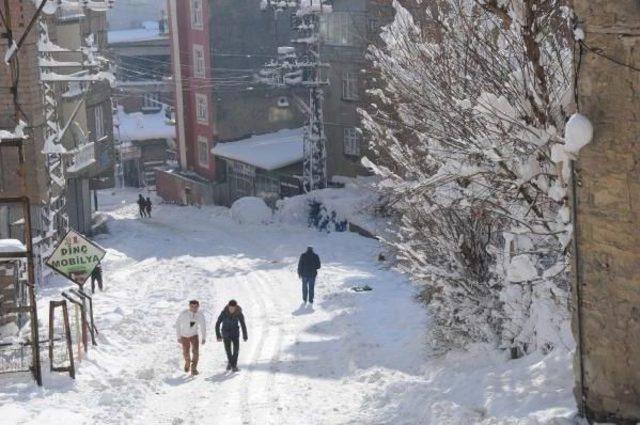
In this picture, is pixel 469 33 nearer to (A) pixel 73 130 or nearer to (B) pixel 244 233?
(A) pixel 73 130

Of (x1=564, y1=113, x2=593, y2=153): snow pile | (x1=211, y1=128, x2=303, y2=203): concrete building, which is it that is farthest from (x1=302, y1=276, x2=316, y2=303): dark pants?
(x1=211, y1=128, x2=303, y2=203): concrete building

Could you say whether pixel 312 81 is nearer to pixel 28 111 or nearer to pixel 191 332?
pixel 28 111

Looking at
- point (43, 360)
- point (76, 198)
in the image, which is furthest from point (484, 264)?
point (76, 198)

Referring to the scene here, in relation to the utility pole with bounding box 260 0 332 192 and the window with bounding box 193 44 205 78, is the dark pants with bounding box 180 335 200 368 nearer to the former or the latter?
the utility pole with bounding box 260 0 332 192

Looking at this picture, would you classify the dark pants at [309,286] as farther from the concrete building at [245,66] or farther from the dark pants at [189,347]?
the concrete building at [245,66]

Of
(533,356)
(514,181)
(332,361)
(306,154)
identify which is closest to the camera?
(514,181)

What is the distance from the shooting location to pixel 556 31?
13.5m

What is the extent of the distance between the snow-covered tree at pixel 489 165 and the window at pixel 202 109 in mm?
33727

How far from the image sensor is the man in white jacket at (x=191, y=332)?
56.3ft

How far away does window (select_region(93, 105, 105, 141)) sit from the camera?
40406mm

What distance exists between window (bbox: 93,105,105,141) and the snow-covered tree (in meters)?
24.1

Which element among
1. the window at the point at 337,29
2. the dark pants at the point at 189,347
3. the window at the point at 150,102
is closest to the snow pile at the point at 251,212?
the window at the point at 337,29

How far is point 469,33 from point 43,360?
8328 millimetres

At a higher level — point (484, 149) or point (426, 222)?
point (484, 149)
